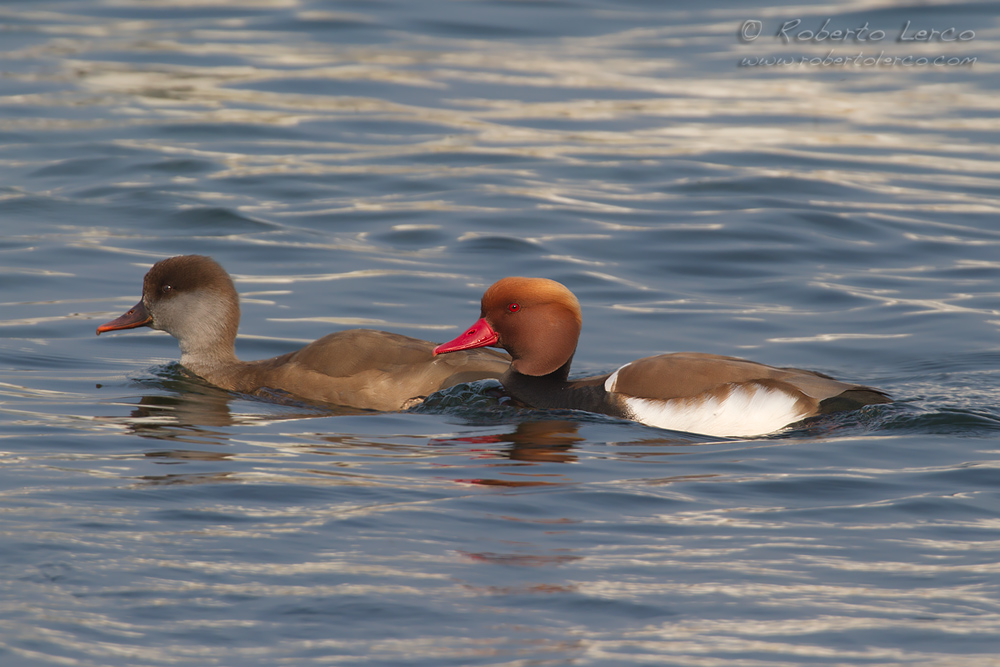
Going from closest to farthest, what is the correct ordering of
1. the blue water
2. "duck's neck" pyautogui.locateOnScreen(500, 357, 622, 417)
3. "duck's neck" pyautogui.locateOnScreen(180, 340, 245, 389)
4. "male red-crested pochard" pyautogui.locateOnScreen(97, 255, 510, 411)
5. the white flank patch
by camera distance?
1. the blue water
2. the white flank patch
3. "duck's neck" pyautogui.locateOnScreen(500, 357, 622, 417)
4. "male red-crested pochard" pyautogui.locateOnScreen(97, 255, 510, 411)
5. "duck's neck" pyautogui.locateOnScreen(180, 340, 245, 389)

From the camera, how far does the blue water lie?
5.32m

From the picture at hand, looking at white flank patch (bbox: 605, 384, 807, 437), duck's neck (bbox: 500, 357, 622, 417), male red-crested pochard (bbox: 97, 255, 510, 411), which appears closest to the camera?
white flank patch (bbox: 605, 384, 807, 437)

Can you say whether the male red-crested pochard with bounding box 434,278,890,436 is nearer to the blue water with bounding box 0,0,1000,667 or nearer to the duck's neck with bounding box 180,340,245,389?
the blue water with bounding box 0,0,1000,667

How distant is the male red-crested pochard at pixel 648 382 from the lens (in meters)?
7.88

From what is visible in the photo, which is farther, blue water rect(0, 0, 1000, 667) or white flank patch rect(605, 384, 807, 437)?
white flank patch rect(605, 384, 807, 437)

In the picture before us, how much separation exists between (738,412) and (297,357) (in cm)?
300

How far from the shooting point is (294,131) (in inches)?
709

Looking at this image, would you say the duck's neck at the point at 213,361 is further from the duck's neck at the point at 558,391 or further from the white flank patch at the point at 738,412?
the white flank patch at the point at 738,412

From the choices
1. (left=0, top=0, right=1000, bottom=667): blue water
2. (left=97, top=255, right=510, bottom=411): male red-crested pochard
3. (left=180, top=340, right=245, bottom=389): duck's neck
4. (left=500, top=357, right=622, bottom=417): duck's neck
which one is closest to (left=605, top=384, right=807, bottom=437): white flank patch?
(left=0, top=0, right=1000, bottom=667): blue water

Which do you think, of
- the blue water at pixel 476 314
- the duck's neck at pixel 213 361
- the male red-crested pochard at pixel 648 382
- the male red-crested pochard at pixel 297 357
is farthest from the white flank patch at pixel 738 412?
the duck's neck at pixel 213 361

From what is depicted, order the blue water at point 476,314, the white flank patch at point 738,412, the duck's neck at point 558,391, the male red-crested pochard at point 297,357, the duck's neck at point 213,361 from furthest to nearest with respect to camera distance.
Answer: the duck's neck at point 213,361
the male red-crested pochard at point 297,357
the duck's neck at point 558,391
the white flank patch at point 738,412
the blue water at point 476,314

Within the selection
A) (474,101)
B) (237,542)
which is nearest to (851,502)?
(237,542)

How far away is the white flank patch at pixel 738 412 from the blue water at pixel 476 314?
0.39 feet

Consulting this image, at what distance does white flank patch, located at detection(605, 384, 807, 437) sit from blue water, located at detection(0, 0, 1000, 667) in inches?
4.7
